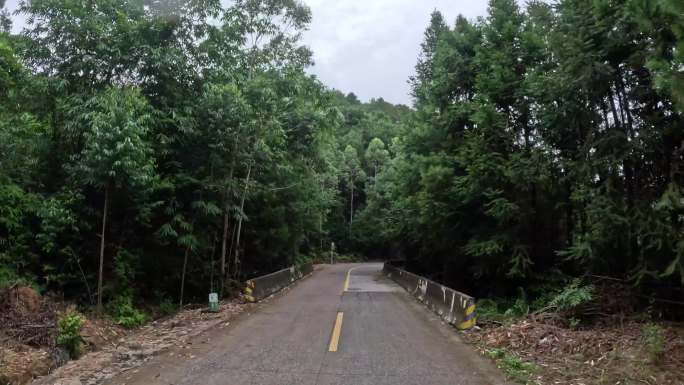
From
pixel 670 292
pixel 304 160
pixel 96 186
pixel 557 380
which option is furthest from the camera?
pixel 304 160

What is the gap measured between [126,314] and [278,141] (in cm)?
800

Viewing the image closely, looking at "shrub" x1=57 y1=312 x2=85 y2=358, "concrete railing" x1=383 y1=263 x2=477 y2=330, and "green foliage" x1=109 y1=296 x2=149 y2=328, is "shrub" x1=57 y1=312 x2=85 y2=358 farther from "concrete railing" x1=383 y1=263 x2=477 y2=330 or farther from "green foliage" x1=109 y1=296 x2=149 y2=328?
"concrete railing" x1=383 y1=263 x2=477 y2=330

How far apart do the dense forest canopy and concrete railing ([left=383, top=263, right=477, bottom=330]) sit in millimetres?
2183

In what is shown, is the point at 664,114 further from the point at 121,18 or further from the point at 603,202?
the point at 121,18

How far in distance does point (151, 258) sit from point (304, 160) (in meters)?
9.79

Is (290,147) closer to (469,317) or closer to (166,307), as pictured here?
(166,307)

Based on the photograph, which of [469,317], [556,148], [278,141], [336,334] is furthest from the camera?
[278,141]

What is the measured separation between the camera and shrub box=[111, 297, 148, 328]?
39.3 ft

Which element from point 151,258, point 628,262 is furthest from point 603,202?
point 151,258

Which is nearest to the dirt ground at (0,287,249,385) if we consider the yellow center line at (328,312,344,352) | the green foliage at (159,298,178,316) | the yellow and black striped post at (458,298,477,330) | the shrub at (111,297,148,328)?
the shrub at (111,297,148,328)

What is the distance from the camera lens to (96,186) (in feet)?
38.9

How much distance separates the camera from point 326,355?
826 cm

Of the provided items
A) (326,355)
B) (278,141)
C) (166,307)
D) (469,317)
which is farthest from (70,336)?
(278,141)

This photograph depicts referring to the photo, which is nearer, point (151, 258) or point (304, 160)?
point (151, 258)
